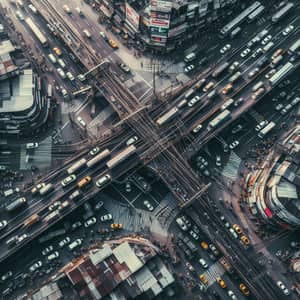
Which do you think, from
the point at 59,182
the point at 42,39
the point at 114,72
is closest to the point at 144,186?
the point at 59,182

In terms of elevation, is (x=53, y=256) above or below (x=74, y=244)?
above

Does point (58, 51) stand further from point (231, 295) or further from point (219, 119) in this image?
point (231, 295)

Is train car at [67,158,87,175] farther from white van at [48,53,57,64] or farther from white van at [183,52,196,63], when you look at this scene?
white van at [183,52,196,63]

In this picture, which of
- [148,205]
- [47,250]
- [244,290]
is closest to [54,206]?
[47,250]

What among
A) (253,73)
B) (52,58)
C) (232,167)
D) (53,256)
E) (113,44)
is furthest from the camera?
(113,44)

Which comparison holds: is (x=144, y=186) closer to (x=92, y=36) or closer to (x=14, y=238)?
(x=14, y=238)

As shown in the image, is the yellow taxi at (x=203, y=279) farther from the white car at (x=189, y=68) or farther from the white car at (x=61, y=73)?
the white car at (x=61, y=73)

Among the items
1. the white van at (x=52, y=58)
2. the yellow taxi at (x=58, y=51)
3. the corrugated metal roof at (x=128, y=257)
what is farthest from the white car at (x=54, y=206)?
the yellow taxi at (x=58, y=51)
